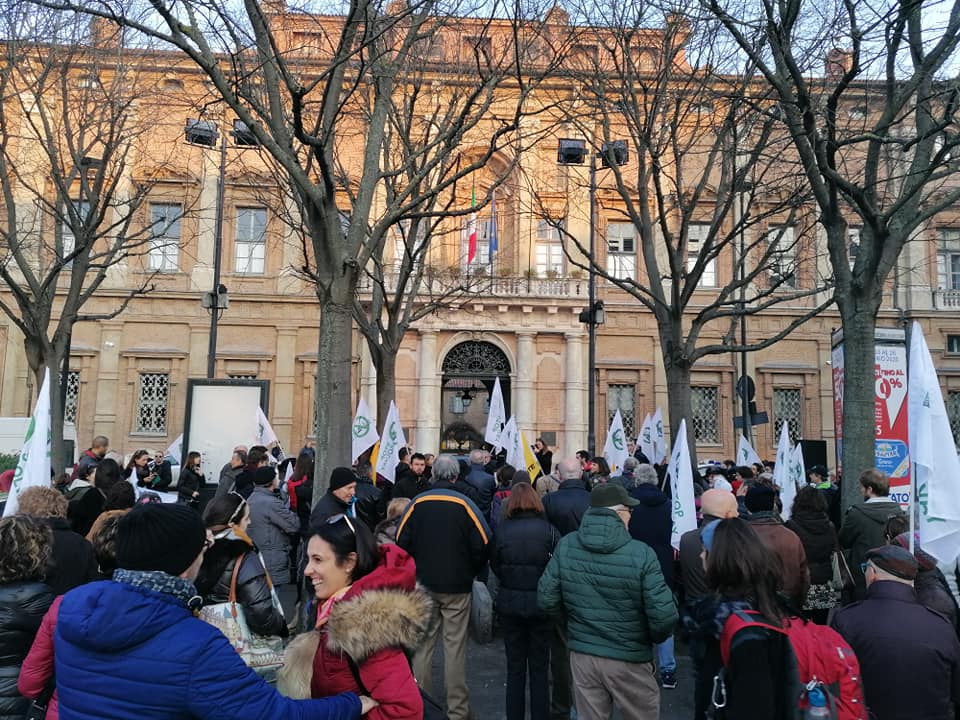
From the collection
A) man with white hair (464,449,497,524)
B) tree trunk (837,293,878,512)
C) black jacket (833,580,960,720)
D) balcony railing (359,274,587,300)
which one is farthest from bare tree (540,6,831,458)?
balcony railing (359,274,587,300)

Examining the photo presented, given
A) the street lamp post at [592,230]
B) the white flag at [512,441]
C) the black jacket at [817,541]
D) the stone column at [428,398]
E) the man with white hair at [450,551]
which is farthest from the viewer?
the stone column at [428,398]

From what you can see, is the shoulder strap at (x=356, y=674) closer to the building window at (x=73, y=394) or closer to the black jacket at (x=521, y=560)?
the black jacket at (x=521, y=560)

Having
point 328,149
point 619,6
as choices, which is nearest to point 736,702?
point 328,149

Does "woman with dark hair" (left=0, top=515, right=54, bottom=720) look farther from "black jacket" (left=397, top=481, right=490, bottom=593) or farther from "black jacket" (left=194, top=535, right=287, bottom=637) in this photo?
"black jacket" (left=397, top=481, right=490, bottom=593)

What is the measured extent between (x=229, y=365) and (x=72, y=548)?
23189 millimetres

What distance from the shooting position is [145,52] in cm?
1331

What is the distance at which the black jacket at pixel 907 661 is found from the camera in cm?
319

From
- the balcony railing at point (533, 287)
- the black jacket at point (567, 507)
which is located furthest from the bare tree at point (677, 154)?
the balcony railing at point (533, 287)

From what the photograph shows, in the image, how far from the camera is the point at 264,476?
22.8 feet

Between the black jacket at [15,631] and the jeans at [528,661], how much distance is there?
302 cm

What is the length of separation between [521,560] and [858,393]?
513cm

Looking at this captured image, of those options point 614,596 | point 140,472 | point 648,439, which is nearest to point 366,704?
point 614,596

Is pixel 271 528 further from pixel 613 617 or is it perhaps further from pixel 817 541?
pixel 817 541

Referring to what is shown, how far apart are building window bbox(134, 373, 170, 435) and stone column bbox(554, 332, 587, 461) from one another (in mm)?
14158
